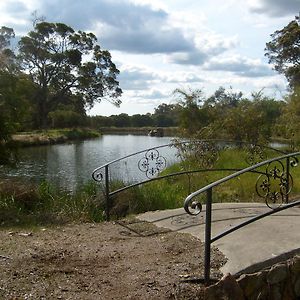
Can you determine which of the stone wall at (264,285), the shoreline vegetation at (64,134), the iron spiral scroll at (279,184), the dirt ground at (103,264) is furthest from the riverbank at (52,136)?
the stone wall at (264,285)

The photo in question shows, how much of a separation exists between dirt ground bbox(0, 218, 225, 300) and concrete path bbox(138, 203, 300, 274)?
0.68ft

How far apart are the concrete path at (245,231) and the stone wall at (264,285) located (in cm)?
11

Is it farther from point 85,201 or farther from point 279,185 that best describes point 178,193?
point 279,185

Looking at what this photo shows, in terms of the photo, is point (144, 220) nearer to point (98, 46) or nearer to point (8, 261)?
point (8, 261)

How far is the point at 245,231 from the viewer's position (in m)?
5.63

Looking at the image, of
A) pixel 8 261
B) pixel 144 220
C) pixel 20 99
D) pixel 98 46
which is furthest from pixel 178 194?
pixel 98 46

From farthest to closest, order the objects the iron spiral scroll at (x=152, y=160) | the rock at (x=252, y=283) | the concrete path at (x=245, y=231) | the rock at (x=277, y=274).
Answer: the iron spiral scroll at (x=152, y=160), the concrete path at (x=245, y=231), the rock at (x=277, y=274), the rock at (x=252, y=283)

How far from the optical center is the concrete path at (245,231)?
478 centimetres

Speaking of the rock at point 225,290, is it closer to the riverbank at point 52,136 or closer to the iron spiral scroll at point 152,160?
the iron spiral scroll at point 152,160

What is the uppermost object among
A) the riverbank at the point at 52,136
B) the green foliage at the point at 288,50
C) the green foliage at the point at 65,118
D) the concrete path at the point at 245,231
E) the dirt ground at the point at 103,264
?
the green foliage at the point at 288,50

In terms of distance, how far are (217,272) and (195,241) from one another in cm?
101

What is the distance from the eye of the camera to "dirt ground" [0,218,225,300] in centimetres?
430

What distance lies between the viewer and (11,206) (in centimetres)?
859

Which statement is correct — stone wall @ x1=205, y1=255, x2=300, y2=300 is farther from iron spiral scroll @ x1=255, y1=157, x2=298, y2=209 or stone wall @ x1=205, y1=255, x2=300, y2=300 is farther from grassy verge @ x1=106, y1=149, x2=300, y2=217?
grassy verge @ x1=106, y1=149, x2=300, y2=217
